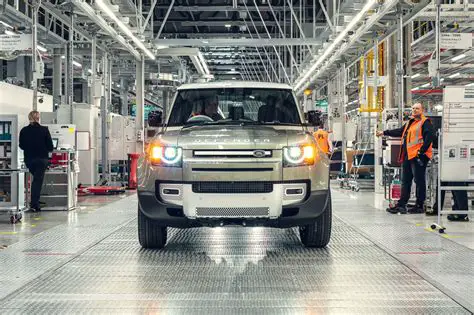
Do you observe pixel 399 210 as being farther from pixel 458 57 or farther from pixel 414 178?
pixel 458 57

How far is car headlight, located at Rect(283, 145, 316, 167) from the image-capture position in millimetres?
6180

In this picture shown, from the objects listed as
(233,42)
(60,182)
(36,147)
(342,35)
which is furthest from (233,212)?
(233,42)

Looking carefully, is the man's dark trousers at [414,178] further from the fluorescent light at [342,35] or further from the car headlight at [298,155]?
the car headlight at [298,155]

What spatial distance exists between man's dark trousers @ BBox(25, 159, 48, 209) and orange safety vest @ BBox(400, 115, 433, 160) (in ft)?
19.6

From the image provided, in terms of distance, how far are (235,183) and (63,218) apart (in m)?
5.14

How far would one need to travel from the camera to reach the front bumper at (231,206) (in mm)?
6141

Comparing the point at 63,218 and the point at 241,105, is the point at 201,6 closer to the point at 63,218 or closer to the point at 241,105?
the point at 63,218

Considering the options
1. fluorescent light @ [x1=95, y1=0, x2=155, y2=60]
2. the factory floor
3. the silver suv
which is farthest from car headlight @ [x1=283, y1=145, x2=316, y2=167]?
fluorescent light @ [x1=95, y1=0, x2=155, y2=60]

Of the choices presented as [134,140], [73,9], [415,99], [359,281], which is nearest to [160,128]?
[359,281]

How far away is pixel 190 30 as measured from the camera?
2852cm

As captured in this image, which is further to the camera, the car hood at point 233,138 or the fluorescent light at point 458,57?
the fluorescent light at point 458,57

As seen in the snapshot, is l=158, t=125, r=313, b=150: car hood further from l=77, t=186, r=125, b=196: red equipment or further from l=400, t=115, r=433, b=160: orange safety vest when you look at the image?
l=77, t=186, r=125, b=196: red equipment

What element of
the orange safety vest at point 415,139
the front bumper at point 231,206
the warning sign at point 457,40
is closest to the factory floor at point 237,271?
the front bumper at point 231,206

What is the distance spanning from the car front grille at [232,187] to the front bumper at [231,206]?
34 millimetres
